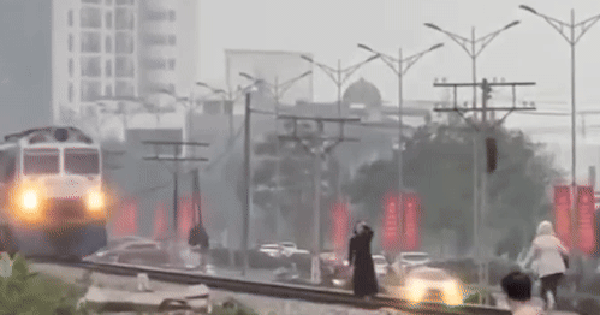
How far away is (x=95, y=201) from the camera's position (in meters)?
37.8

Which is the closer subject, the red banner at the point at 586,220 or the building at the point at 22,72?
the red banner at the point at 586,220

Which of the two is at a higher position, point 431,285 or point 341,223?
point 431,285

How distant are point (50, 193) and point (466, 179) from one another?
5554cm

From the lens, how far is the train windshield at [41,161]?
3619 centimetres

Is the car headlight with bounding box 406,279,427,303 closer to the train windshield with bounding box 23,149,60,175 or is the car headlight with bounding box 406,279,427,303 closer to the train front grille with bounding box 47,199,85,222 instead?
the train front grille with bounding box 47,199,85,222

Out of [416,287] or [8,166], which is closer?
[8,166]

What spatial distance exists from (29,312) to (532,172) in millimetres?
73454

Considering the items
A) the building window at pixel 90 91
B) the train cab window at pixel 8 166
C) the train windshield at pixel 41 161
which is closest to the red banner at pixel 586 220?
the train windshield at pixel 41 161

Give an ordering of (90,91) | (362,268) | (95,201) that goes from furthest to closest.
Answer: (90,91), (95,201), (362,268)

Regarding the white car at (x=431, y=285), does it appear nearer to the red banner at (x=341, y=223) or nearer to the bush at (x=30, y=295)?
the bush at (x=30, y=295)

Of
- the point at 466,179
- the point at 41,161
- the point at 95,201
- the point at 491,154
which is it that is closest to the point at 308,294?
the point at 41,161

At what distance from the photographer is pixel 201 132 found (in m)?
142

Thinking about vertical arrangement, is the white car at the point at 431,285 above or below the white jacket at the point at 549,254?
below

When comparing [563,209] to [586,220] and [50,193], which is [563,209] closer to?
[586,220]
